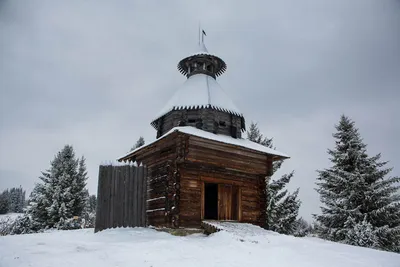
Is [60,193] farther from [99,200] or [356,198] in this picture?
[356,198]

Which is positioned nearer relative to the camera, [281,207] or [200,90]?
[200,90]

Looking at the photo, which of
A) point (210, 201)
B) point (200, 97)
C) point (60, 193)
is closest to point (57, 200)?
point (60, 193)

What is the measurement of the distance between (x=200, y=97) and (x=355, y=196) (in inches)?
514

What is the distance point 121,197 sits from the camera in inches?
607

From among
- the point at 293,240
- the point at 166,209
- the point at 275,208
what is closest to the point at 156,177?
the point at 166,209

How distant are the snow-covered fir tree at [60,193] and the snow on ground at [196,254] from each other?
19989 millimetres

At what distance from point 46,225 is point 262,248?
1001 inches

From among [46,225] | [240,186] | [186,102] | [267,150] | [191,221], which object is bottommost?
[46,225]

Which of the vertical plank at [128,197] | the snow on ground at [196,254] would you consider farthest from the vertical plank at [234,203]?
the vertical plank at [128,197]

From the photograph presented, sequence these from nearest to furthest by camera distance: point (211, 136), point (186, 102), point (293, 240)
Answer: point (293, 240), point (211, 136), point (186, 102)

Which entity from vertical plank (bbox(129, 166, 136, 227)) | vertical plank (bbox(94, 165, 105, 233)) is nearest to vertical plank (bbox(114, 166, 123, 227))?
vertical plank (bbox(129, 166, 136, 227))

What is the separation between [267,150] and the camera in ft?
61.0

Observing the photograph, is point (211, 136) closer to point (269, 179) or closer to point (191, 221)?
point (191, 221)

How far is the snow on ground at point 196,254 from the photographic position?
8531mm
